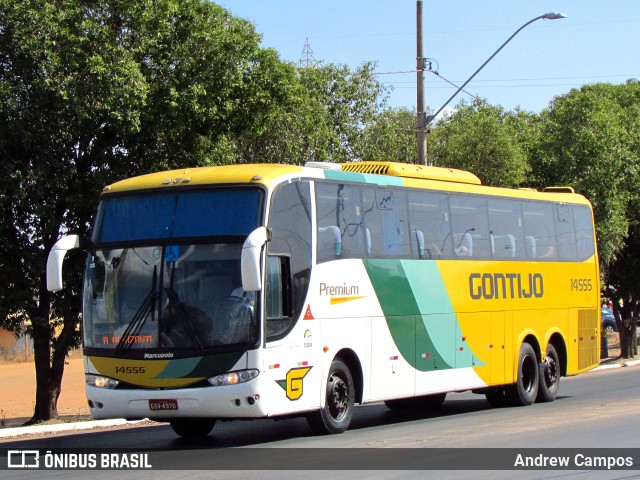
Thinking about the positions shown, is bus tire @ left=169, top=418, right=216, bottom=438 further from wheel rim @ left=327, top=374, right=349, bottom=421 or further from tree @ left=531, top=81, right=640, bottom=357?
tree @ left=531, top=81, right=640, bottom=357

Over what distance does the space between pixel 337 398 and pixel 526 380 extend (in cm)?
639

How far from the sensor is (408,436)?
46.6ft

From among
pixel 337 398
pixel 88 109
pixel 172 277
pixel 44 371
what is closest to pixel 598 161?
pixel 44 371

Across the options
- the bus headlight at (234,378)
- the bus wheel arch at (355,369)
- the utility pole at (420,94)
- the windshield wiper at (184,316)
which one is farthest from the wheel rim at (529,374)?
the windshield wiper at (184,316)

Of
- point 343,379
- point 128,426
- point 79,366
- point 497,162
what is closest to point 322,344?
point 343,379

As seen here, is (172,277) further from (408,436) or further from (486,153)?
(486,153)

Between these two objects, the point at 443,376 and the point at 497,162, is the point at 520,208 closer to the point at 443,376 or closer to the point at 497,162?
the point at 443,376

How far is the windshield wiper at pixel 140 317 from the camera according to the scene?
13516mm

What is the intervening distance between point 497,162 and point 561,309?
47.6ft

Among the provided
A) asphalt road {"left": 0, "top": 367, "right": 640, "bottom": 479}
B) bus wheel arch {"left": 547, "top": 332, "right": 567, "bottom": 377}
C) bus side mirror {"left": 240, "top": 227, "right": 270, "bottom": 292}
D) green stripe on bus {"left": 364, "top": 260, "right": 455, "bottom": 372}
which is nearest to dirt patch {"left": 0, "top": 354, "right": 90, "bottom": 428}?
asphalt road {"left": 0, "top": 367, "right": 640, "bottom": 479}

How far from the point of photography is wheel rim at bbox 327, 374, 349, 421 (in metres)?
14.7

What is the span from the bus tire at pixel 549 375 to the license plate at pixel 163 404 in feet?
30.0

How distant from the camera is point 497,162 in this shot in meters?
34.9

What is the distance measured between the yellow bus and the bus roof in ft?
0.11
